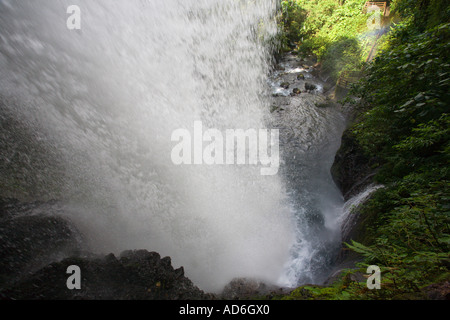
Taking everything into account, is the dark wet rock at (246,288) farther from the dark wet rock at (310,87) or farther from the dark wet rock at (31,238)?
the dark wet rock at (310,87)

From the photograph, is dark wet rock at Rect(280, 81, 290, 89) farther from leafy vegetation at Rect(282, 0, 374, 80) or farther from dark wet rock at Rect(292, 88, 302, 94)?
leafy vegetation at Rect(282, 0, 374, 80)

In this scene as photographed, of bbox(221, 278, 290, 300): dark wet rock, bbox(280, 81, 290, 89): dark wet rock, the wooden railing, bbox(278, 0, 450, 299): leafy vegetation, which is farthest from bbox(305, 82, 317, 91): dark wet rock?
bbox(221, 278, 290, 300): dark wet rock

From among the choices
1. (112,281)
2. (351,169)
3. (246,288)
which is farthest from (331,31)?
(112,281)

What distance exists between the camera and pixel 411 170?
3.47 metres

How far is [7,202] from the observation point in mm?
2461

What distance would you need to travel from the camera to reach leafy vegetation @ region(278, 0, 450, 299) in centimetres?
160

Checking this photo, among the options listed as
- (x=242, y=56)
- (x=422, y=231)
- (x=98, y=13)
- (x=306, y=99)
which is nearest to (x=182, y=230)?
(x=422, y=231)

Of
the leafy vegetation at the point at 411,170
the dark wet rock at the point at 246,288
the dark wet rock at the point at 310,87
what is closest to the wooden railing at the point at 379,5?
the dark wet rock at the point at 310,87

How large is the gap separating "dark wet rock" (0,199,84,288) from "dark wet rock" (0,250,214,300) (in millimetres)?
226

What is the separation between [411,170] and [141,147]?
18.4 ft

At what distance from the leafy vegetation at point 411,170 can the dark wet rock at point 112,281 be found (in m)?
1.50

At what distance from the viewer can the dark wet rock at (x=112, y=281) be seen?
184 centimetres
